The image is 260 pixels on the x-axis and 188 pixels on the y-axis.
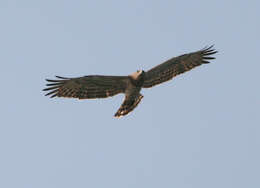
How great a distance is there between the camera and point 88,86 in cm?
1881

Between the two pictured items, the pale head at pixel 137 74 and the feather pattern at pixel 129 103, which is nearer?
the pale head at pixel 137 74

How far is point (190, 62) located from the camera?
19.8 m

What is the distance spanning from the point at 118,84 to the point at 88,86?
39.7 inches

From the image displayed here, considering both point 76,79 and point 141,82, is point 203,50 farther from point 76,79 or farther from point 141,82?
point 76,79

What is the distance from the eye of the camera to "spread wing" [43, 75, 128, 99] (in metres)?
18.5

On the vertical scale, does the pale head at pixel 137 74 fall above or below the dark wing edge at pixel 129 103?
above

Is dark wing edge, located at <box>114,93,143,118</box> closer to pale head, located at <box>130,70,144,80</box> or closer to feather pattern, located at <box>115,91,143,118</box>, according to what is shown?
feather pattern, located at <box>115,91,143,118</box>

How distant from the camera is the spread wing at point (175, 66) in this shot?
1925 cm

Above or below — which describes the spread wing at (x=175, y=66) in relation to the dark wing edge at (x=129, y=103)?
above

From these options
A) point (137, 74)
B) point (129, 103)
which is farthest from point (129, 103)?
point (137, 74)

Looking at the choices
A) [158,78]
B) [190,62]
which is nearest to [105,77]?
[158,78]

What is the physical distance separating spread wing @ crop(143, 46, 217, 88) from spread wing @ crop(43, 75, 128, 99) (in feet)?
3.41

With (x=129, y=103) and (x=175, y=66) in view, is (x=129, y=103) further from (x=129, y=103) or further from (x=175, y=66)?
(x=175, y=66)

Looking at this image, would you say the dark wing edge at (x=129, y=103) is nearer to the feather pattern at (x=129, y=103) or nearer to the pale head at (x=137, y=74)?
the feather pattern at (x=129, y=103)
